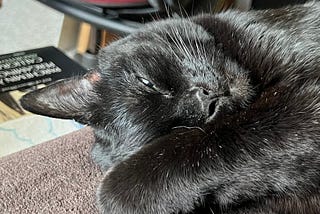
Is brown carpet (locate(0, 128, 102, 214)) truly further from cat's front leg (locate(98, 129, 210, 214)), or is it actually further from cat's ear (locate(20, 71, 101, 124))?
cat's front leg (locate(98, 129, 210, 214))

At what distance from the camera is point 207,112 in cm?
79

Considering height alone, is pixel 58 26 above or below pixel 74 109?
below

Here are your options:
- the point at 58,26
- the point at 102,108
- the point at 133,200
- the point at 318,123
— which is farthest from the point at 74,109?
the point at 58,26

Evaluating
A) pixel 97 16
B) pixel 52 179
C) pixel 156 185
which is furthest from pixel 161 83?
pixel 97 16

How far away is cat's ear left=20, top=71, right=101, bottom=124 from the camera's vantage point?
3.27ft

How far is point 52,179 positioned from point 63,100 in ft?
0.66

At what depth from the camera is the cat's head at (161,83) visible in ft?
2.58

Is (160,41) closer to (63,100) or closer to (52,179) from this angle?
(63,100)

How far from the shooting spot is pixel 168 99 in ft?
2.69

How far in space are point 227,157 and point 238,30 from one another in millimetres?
278

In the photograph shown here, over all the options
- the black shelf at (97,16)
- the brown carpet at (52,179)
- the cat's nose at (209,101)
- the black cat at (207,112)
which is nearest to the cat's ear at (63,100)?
the black cat at (207,112)

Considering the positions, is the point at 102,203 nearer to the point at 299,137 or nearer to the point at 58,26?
the point at 299,137

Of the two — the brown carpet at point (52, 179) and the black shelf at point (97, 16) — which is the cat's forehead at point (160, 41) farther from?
the black shelf at point (97, 16)

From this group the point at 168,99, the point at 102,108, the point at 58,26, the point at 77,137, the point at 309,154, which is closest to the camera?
the point at 309,154
